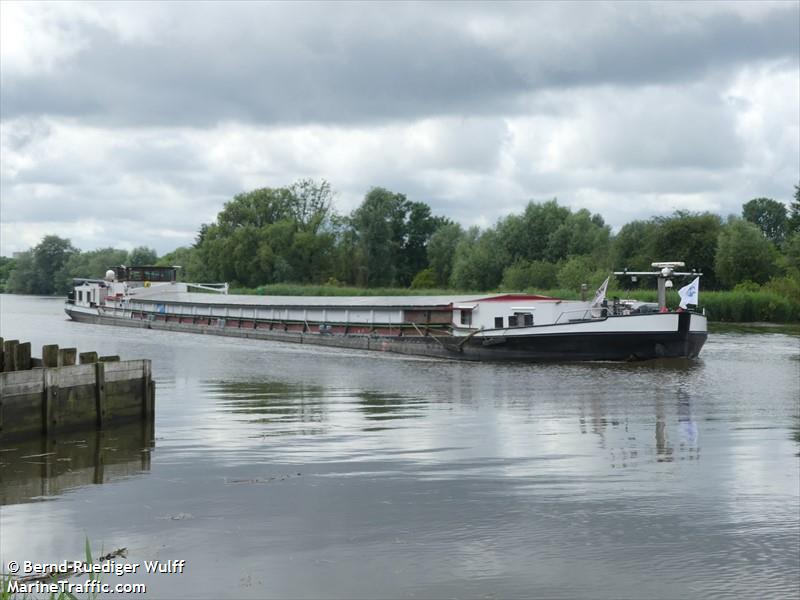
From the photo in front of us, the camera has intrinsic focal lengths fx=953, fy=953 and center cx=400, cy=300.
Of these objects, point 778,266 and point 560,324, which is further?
point 778,266

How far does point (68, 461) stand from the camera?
14.1 meters

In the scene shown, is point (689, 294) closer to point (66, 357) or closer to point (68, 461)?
point (66, 357)

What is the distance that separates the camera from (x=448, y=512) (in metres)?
11.3

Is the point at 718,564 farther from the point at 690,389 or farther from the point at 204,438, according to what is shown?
the point at 690,389

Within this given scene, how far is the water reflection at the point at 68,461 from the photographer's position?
12516 mm

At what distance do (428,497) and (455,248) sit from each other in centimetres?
8777

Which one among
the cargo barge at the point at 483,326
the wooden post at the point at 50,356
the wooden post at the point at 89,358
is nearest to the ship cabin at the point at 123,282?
the cargo barge at the point at 483,326

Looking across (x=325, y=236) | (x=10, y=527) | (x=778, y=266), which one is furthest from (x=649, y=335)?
(x=325, y=236)

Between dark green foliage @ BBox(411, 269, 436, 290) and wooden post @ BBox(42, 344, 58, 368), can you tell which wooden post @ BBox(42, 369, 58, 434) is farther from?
dark green foliage @ BBox(411, 269, 436, 290)

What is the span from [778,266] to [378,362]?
43.2 metres

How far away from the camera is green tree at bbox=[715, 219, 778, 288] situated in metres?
69.3

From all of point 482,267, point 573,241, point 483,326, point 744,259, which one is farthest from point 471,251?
point 483,326

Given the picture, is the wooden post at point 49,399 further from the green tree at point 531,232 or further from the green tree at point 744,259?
the green tree at point 531,232

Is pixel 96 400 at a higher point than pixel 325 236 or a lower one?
lower
